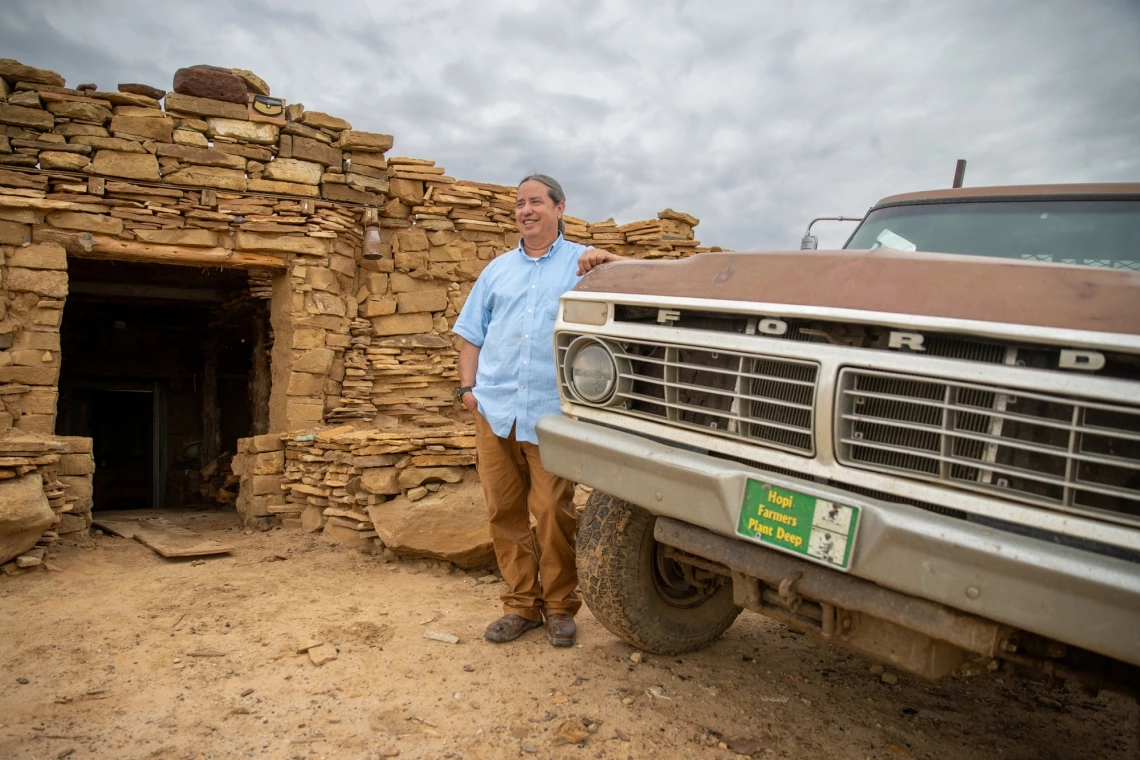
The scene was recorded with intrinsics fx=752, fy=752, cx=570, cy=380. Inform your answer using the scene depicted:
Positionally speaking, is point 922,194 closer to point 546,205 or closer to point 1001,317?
point 546,205

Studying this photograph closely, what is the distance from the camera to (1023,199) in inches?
118

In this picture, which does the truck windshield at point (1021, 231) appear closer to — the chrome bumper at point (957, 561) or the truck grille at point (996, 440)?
the truck grille at point (996, 440)

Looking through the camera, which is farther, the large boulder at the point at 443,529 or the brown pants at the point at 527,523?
the large boulder at the point at 443,529

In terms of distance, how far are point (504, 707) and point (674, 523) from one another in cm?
99

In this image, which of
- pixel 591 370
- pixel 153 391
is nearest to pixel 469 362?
pixel 591 370

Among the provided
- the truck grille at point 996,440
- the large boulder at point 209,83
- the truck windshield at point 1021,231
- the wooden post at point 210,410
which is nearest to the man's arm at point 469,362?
the truck windshield at point 1021,231

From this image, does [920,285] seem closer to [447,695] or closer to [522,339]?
[522,339]

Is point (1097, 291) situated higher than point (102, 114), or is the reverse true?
point (102, 114)

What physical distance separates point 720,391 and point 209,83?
248 inches

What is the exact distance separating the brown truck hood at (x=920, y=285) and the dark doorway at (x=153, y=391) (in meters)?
9.76

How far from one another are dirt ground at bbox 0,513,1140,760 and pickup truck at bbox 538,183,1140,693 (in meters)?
0.62

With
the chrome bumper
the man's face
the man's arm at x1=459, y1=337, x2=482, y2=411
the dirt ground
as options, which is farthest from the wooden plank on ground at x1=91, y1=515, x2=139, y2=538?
the chrome bumper

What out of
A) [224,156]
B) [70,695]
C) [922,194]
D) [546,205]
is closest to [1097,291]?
[922,194]

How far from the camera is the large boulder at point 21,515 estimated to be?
436cm
